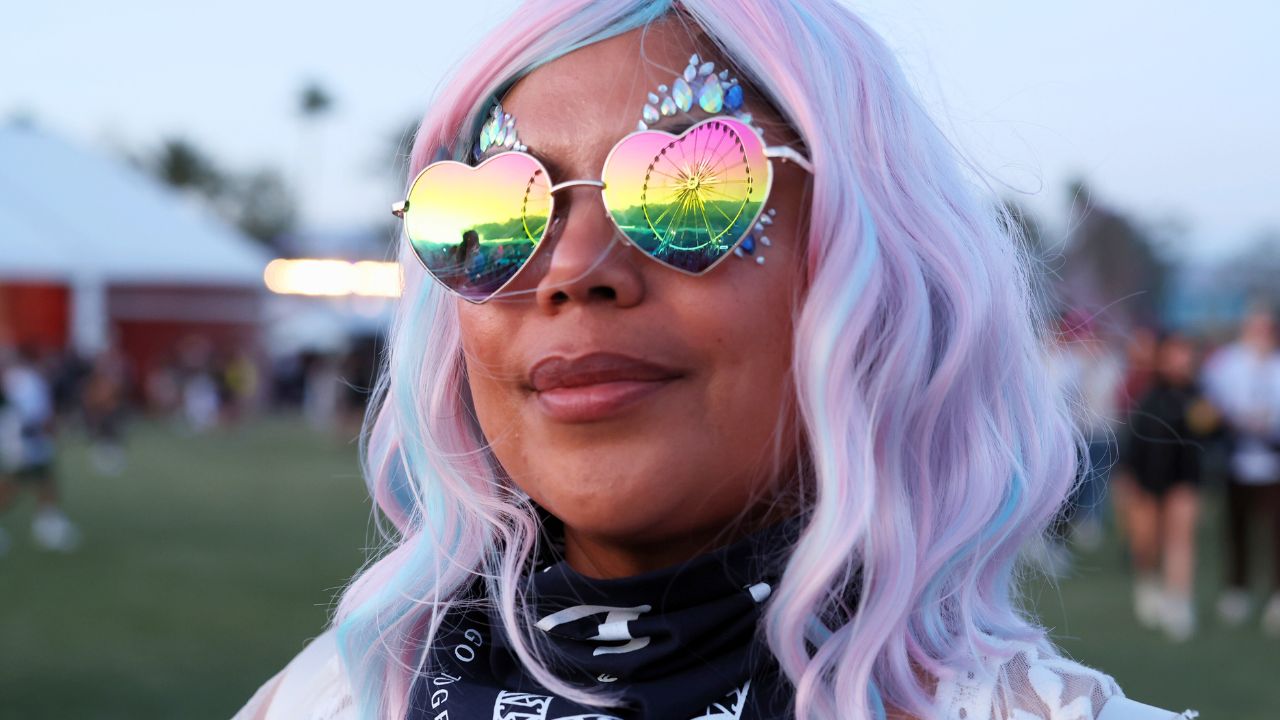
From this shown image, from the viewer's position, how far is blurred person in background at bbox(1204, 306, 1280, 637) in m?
8.02

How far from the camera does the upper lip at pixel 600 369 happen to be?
1.32m

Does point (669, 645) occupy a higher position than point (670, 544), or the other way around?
point (670, 544)

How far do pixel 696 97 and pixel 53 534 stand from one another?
35.7 feet

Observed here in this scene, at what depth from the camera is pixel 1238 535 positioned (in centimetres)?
823

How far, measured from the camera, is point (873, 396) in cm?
139

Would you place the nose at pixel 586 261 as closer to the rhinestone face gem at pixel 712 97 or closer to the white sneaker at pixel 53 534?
the rhinestone face gem at pixel 712 97

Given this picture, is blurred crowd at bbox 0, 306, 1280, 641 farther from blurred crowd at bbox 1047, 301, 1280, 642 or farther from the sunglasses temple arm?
the sunglasses temple arm

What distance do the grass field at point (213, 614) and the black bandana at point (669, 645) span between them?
2.62 ft

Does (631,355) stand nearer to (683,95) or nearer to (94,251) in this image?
(683,95)

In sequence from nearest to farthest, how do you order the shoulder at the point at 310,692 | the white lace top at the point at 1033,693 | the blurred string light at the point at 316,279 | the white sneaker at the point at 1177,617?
the white lace top at the point at 1033,693
the shoulder at the point at 310,692
the white sneaker at the point at 1177,617
the blurred string light at the point at 316,279

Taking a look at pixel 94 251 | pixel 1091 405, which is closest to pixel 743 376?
pixel 1091 405

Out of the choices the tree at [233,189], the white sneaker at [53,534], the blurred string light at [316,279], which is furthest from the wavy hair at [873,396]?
the tree at [233,189]

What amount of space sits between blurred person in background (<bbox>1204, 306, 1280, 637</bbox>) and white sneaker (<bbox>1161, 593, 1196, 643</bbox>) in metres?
0.80

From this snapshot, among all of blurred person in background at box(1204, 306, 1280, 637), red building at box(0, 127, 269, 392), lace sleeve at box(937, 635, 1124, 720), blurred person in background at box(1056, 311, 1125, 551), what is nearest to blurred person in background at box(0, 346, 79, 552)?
blurred person in background at box(1056, 311, 1125, 551)
